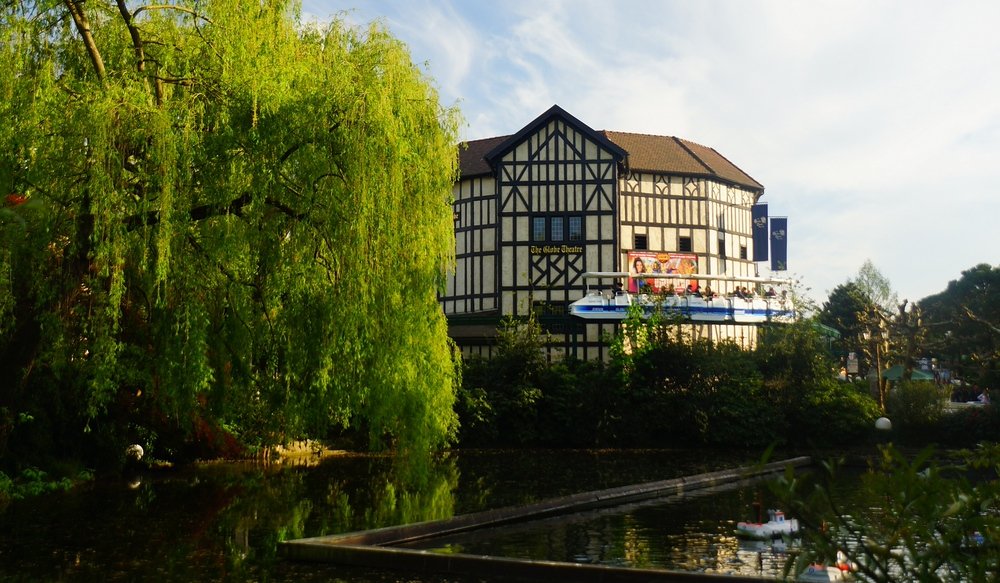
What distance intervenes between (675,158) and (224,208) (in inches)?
1106

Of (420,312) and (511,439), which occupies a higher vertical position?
(420,312)

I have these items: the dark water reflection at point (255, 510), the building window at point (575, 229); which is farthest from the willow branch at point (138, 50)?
the building window at point (575, 229)

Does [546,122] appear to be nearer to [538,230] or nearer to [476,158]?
[538,230]

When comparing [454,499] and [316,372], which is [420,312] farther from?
[454,499]

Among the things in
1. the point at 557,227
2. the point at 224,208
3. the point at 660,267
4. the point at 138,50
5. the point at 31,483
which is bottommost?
the point at 31,483

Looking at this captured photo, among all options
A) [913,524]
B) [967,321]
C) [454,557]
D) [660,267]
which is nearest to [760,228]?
[660,267]

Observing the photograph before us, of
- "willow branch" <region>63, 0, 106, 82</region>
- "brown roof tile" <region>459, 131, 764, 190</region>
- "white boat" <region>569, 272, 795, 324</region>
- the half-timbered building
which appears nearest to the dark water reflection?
"willow branch" <region>63, 0, 106, 82</region>

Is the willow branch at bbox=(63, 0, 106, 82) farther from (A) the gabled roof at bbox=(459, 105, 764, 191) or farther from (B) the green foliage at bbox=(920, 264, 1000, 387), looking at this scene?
(A) the gabled roof at bbox=(459, 105, 764, 191)

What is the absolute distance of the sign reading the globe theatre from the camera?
3219 cm

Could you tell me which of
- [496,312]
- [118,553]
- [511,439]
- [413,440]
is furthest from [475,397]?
[118,553]

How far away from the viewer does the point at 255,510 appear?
45.5ft

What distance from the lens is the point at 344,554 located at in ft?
31.0

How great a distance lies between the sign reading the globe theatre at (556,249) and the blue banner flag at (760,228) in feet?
33.9

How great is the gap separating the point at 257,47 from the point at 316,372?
3.73m
